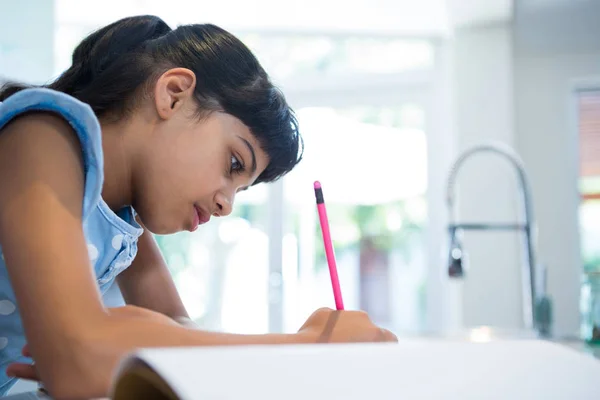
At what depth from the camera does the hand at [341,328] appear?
2.44 ft

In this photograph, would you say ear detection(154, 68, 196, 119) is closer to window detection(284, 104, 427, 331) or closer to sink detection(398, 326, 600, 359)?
sink detection(398, 326, 600, 359)

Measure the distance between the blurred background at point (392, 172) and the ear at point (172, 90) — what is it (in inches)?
123

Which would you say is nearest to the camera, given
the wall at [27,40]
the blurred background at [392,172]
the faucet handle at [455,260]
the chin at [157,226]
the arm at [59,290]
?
the arm at [59,290]

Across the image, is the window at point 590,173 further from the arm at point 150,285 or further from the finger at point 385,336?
the finger at point 385,336

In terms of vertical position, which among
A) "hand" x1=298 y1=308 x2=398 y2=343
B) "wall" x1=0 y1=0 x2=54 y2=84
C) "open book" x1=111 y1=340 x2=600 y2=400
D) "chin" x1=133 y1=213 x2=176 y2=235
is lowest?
"hand" x1=298 y1=308 x2=398 y2=343

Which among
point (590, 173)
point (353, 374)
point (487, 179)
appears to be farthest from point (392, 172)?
point (353, 374)

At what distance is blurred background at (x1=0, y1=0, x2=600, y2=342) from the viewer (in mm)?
4039

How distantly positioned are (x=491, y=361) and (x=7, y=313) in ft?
2.17

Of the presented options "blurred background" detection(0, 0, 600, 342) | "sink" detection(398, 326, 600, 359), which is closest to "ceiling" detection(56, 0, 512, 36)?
"blurred background" detection(0, 0, 600, 342)

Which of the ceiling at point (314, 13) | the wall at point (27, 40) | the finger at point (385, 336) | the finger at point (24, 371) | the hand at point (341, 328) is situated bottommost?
the finger at point (24, 371)

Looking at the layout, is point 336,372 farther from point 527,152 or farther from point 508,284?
point 527,152

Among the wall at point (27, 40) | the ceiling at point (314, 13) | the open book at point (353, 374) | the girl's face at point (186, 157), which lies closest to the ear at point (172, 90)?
the girl's face at point (186, 157)

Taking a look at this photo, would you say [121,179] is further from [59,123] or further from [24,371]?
[24,371]

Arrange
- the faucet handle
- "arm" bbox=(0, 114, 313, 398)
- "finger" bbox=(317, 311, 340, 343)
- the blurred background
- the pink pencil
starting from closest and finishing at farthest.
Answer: "arm" bbox=(0, 114, 313, 398) < "finger" bbox=(317, 311, 340, 343) < the pink pencil < the faucet handle < the blurred background
